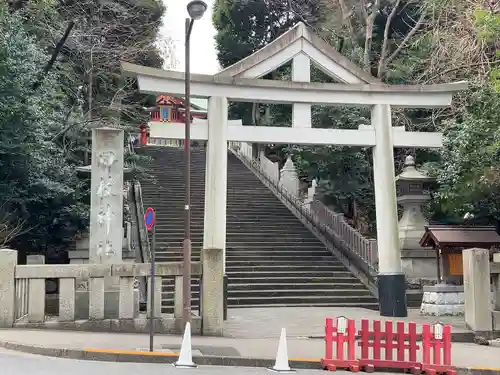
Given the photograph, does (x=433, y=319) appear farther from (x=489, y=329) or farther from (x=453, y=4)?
(x=453, y=4)

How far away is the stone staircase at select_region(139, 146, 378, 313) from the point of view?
684 inches

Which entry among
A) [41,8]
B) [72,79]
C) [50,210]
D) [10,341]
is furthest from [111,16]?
[10,341]

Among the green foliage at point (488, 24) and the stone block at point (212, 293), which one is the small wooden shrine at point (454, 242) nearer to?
the green foliage at point (488, 24)

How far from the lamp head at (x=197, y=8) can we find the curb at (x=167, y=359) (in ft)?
20.0

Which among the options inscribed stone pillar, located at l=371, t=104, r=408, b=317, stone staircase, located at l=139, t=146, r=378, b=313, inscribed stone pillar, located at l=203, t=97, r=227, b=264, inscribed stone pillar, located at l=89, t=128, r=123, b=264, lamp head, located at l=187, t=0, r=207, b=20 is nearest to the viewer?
lamp head, located at l=187, t=0, r=207, b=20

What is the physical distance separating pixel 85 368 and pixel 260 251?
40.3 feet

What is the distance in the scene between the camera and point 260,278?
18.3 metres

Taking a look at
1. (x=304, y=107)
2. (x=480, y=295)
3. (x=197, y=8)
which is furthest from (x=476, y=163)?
(x=197, y=8)

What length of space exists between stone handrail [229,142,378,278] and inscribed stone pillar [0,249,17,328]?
10.6 metres

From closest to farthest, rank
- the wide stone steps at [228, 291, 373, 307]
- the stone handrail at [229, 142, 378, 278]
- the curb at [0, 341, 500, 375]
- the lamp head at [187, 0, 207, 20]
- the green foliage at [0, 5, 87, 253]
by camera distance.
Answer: the curb at [0, 341, 500, 375], the lamp head at [187, 0, 207, 20], the green foliage at [0, 5, 87, 253], the wide stone steps at [228, 291, 373, 307], the stone handrail at [229, 142, 378, 278]

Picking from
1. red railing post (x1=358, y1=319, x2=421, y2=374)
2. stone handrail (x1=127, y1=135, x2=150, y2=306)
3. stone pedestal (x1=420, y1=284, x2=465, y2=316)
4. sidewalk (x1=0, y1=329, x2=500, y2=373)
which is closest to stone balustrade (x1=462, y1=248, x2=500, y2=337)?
sidewalk (x1=0, y1=329, x2=500, y2=373)

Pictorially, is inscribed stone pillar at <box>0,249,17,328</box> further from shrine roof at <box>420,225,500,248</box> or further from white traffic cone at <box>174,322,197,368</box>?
shrine roof at <box>420,225,500,248</box>

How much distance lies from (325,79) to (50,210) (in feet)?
45.1

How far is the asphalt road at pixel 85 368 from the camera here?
308 inches
